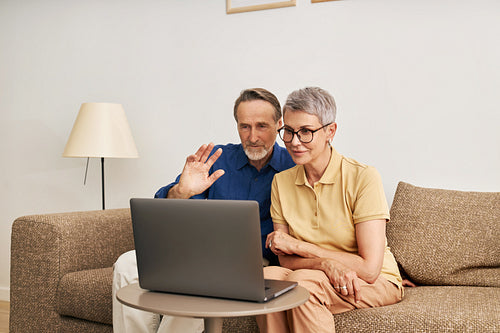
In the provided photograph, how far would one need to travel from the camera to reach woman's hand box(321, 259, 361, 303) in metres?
1.54

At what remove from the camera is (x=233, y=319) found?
179cm

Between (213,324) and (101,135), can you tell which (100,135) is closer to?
(101,135)

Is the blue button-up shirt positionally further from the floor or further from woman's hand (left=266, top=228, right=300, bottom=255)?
the floor

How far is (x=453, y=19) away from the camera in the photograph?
7.80 feet

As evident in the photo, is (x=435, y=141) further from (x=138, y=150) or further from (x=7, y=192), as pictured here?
(x=7, y=192)

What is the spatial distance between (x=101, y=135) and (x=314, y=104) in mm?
1518

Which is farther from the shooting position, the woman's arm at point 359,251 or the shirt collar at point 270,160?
the shirt collar at point 270,160

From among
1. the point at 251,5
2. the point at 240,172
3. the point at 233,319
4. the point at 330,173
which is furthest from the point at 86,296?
the point at 251,5

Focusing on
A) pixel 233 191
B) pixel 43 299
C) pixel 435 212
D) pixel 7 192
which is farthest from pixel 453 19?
pixel 7 192

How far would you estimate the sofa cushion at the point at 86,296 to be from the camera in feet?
6.96

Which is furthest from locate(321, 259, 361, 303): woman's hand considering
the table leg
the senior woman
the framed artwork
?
the framed artwork

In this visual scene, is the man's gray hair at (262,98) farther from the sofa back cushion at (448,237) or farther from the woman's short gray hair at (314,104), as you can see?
the sofa back cushion at (448,237)

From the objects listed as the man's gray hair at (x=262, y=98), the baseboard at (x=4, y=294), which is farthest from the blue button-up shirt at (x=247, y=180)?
the baseboard at (x=4, y=294)

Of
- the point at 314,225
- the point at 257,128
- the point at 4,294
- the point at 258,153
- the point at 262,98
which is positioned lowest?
the point at 4,294
